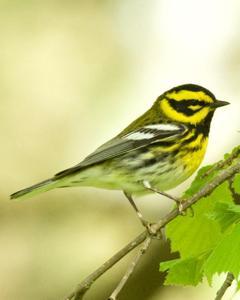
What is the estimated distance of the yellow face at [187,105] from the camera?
375cm

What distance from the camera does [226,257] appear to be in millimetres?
2164

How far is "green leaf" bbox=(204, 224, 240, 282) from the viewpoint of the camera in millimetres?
2150

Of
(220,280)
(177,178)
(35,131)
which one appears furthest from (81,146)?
(177,178)

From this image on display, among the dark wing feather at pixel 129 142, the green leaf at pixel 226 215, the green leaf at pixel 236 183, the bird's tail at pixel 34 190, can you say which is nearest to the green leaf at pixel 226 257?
the green leaf at pixel 226 215

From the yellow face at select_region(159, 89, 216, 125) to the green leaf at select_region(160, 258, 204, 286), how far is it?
1.40 metres

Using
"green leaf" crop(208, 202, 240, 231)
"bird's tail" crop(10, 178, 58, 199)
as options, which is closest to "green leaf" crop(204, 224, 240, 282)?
"green leaf" crop(208, 202, 240, 231)

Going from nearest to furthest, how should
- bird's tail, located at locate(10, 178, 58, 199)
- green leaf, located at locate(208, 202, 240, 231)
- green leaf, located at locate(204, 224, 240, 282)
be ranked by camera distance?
green leaf, located at locate(204, 224, 240, 282)
green leaf, located at locate(208, 202, 240, 231)
bird's tail, located at locate(10, 178, 58, 199)

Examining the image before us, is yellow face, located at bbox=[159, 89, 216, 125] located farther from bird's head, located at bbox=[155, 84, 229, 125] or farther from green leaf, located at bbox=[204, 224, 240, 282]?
green leaf, located at bbox=[204, 224, 240, 282]

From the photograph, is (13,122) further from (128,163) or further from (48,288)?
(128,163)

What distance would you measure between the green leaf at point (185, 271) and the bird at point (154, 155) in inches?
40.0

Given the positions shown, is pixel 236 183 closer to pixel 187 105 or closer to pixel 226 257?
pixel 226 257

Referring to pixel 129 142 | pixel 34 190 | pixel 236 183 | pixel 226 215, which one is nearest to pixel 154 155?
pixel 129 142

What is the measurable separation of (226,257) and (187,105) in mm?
1755

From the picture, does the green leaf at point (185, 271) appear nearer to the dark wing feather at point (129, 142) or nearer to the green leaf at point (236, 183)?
the green leaf at point (236, 183)
